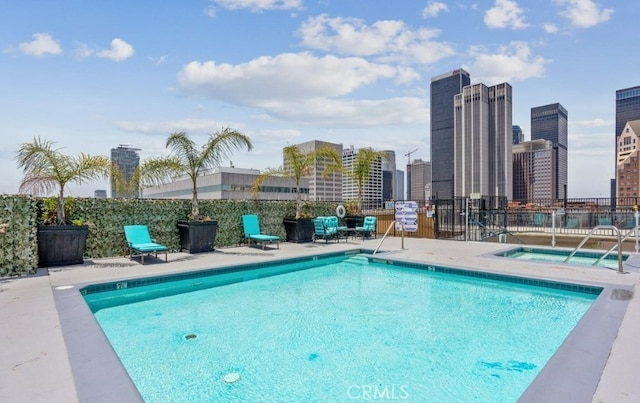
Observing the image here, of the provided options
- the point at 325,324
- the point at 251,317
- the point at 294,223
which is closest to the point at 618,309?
the point at 325,324

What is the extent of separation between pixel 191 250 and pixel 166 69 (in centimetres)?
541

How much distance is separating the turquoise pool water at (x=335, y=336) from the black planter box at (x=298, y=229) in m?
4.33

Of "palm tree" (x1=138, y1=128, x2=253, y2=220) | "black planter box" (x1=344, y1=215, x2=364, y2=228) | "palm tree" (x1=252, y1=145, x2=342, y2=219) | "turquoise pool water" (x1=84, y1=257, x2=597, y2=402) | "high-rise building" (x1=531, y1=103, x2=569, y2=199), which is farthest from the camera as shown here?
"high-rise building" (x1=531, y1=103, x2=569, y2=199)

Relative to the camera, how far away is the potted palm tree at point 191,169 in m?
8.43

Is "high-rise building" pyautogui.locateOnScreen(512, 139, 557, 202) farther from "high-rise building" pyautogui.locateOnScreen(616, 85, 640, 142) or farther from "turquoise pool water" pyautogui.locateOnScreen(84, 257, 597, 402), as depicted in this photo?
"turquoise pool water" pyautogui.locateOnScreen(84, 257, 597, 402)

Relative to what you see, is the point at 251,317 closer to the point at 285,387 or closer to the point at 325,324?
the point at 325,324

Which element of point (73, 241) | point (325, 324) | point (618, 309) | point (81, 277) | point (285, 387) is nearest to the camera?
point (285, 387)

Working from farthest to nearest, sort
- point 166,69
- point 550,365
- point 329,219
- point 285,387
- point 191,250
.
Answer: point 329,219 → point 166,69 → point 191,250 → point 285,387 → point 550,365

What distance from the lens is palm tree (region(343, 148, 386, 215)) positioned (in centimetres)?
1304

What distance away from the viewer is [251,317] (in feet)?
14.5

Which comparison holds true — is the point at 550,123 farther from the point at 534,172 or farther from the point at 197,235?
the point at 197,235

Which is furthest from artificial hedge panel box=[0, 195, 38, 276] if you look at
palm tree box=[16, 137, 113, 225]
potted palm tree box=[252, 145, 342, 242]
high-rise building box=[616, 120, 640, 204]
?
high-rise building box=[616, 120, 640, 204]

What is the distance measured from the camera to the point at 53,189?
6.76 metres

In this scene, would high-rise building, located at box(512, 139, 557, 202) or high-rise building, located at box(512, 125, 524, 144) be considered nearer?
high-rise building, located at box(512, 139, 557, 202)
